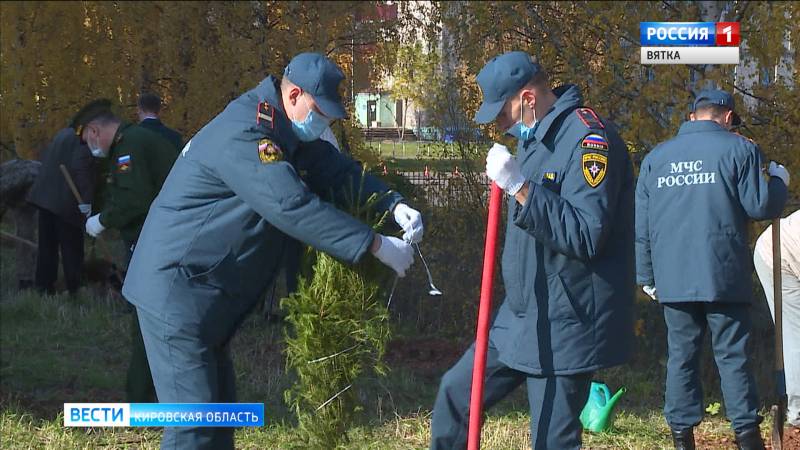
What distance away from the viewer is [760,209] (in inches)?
193

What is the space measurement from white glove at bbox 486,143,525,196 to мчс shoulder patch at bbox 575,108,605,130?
27cm

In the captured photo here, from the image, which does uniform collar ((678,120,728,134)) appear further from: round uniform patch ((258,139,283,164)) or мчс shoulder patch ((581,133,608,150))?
round uniform patch ((258,139,283,164))

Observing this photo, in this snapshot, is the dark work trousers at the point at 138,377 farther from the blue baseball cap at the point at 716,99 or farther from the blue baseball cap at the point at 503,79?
the blue baseball cap at the point at 716,99

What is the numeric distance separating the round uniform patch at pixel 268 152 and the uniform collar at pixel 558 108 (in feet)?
2.66

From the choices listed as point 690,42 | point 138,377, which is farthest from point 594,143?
point 690,42

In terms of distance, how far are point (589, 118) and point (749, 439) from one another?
2.16 m

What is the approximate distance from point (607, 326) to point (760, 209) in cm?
167

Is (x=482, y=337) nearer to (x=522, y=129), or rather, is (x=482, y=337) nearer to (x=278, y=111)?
(x=522, y=129)

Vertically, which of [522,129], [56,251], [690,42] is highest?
[690,42]

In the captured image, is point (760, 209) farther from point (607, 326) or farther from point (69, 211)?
point (69, 211)

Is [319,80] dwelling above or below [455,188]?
above

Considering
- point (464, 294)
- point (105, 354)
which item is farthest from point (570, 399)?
point (464, 294)

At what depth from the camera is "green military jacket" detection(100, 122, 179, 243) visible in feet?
19.6

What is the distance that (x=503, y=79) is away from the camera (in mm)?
3557
